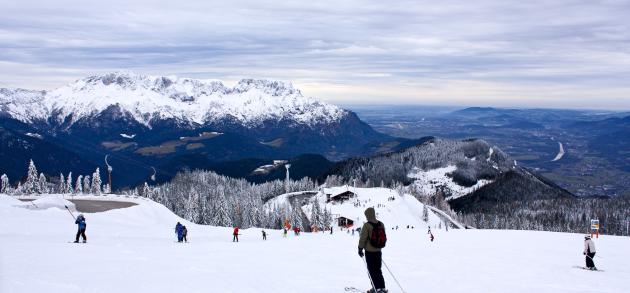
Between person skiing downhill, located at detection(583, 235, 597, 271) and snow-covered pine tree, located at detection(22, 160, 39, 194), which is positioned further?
snow-covered pine tree, located at detection(22, 160, 39, 194)

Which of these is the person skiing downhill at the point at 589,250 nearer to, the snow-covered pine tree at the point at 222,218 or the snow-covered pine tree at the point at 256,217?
the snow-covered pine tree at the point at 222,218

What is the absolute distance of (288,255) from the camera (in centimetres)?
2847

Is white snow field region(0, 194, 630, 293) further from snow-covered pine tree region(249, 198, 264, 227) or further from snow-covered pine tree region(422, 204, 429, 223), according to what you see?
snow-covered pine tree region(422, 204, 429, 223)

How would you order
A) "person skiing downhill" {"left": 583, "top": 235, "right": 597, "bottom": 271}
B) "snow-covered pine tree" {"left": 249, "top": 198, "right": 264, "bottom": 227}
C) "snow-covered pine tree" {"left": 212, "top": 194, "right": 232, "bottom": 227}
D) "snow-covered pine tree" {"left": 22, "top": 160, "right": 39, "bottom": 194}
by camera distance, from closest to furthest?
"person skiing downhill" {"left": 583, "top": 235, "right": 597, "bottom": 271} < "snow-covered pine tree" {"left": 212, "top": 194, "right": 232, "bottom": 227} < "snow-covered pine tree" {"left": 249, "top": 198, "right": 264, "bottom": 227} < "snow-covered pine tree" {"left": 22, "top": 160, "right": 39, "bottom": 194}

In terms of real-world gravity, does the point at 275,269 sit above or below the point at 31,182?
above

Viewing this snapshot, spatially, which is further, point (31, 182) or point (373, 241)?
point (31, 182)

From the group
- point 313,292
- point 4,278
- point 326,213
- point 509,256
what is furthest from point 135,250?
point 326,213

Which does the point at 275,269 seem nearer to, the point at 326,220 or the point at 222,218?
the point at 222,218

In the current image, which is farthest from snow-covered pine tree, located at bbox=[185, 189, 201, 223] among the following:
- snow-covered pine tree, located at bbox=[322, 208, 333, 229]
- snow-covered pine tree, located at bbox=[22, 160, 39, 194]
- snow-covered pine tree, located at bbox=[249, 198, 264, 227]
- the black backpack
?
the black backpack

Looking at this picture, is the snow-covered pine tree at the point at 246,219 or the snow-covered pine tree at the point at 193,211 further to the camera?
the snow-covered pine tree at the point at 246,219

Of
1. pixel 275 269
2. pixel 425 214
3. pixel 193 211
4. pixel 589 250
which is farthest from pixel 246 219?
pixel 589 250

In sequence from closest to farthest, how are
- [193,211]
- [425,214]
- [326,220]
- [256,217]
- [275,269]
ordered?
[275,269] → [256,217] → [193,211] → [326,220] → [425,214]

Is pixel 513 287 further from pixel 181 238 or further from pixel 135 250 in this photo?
pixel 181 238

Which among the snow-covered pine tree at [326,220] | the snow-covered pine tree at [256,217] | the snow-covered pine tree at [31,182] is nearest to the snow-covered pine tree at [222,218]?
the snow-covered pine tree at [256,217]
